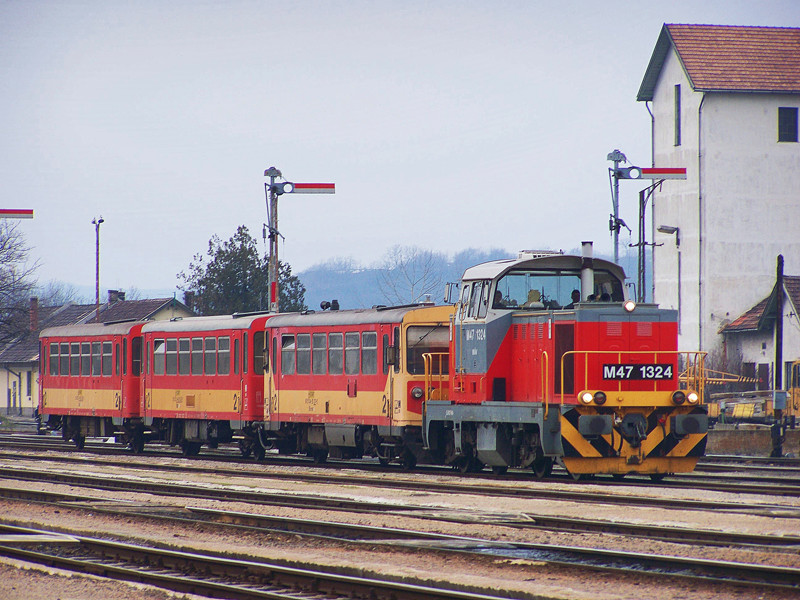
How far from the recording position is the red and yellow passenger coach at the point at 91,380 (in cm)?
3303

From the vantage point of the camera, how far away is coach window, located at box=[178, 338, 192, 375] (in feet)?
101

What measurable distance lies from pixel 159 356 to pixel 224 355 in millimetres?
3209

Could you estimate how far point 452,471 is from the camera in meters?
23.3

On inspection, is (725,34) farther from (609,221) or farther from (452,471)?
(452,471)

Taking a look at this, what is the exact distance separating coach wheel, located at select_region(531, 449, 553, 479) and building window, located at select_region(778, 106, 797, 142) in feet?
140

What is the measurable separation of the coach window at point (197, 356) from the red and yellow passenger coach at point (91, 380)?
3.04 metres

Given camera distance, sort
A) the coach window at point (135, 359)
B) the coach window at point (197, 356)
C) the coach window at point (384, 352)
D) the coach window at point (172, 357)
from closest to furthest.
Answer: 1. the coach window at point (384, 352)
2. the coach window at point (197, 356)
3. the coach window at point (172, 357)
4. the coach window at point (135, 359)

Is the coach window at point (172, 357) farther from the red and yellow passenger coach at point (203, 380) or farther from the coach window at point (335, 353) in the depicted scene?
the coach window at point (335, 353)

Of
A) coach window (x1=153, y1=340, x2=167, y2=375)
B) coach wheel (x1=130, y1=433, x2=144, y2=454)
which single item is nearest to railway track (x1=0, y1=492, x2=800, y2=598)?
coach window (x1=153, y1=340, x2=167, y2=375)

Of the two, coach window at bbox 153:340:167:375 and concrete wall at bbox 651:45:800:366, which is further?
concrete wall at bbox 651:45:800:366

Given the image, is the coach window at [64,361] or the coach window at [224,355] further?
the coach window at [64,361]

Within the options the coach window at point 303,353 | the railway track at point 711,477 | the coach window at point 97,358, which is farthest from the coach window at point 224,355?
the coach window at point 97,358

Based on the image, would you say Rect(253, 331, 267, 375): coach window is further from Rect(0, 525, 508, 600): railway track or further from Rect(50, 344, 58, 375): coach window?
Rect(0, 525, 508, 600): railway track

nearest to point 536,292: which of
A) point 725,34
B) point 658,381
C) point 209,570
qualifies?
point 658,381
